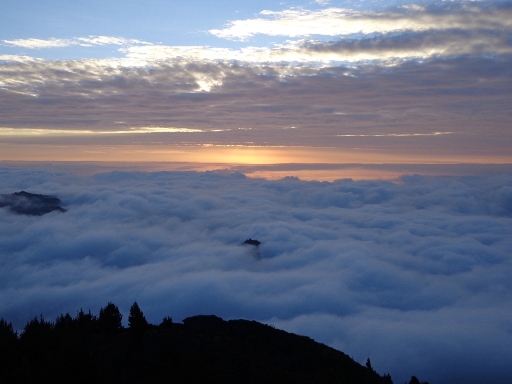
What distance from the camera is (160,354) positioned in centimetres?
3284

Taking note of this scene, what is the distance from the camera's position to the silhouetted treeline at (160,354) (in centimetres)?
2647

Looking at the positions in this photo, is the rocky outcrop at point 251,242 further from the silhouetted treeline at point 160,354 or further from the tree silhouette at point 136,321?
the tree silhouette at point 136,321

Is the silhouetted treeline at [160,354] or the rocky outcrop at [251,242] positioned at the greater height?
the rocky outcrop at [251,242]

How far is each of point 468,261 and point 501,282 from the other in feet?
72.6

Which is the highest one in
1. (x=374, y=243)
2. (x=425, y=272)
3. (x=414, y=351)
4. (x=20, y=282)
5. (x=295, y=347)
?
(x=374, y=243)

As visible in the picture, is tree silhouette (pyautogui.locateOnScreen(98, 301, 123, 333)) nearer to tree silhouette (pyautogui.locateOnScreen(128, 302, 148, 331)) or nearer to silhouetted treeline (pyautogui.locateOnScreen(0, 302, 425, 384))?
silhouetted treeline (pyautogui.locateOnScreen(0, 302, 425, 384))

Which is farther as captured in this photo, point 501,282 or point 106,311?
point 501,282

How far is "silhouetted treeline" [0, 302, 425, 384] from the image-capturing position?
2647 cm

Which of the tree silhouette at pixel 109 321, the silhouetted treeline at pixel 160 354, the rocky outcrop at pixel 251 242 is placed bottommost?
the silhouetted treeline at pixel 160 354

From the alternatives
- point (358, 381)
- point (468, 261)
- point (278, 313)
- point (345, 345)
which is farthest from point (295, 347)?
point (468, 261)

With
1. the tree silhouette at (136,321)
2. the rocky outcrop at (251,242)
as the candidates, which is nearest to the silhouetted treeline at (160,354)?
the tree silhouette at (136,321)

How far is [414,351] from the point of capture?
9581 cm

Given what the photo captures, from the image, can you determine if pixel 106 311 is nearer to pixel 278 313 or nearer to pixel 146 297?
pixel 278 313

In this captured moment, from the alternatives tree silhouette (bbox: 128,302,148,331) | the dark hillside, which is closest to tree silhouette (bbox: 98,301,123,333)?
the dark hillside
